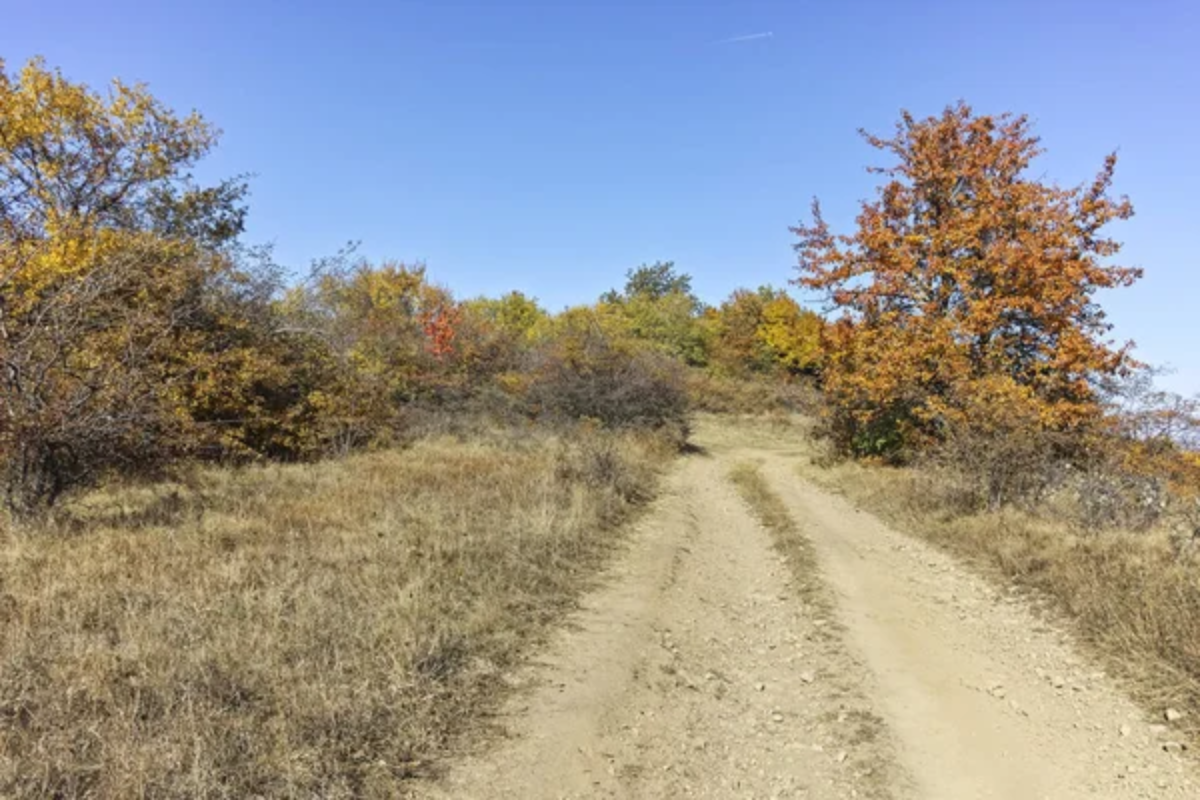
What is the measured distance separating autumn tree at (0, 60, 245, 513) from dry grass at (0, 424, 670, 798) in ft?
3.72

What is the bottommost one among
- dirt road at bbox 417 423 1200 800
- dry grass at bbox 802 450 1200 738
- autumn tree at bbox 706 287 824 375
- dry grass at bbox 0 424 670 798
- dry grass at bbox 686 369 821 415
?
dirt road at bbox 417 423 1200 800

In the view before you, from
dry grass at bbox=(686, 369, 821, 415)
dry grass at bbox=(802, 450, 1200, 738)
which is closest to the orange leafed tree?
dry grass at bbox=(802, 450, 1200, 738)

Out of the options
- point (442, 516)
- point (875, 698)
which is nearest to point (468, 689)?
point (875, 698)

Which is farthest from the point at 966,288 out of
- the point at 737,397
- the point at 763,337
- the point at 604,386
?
the point at 763,337

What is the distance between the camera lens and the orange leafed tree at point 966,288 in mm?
17344

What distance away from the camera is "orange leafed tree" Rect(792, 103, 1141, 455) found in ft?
56.9

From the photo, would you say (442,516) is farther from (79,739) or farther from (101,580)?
(79,739)

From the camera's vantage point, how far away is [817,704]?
5.40m

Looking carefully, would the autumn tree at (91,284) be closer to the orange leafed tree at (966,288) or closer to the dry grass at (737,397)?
the orange leafed tree at (966,288)

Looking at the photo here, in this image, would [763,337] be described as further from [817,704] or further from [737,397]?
[817,704]

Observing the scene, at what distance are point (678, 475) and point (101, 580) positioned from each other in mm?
14115

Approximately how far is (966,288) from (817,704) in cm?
1559

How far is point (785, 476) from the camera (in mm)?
19938

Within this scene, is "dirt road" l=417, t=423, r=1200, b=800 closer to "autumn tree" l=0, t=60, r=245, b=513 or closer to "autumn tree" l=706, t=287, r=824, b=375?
"autumn tree" l=0, t=60, r=245, b=513
